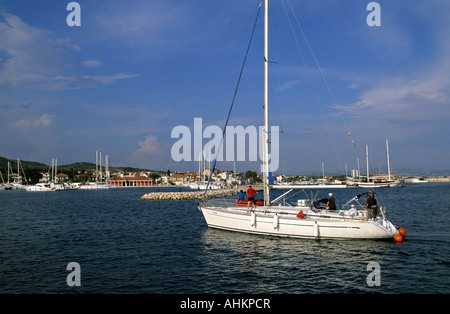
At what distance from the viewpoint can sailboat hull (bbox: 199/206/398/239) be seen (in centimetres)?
1784

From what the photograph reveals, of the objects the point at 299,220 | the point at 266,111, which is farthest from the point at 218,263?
the point at 266,111

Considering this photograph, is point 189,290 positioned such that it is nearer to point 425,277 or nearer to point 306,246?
point 306,246

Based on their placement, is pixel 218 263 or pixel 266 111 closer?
pixel 218 263

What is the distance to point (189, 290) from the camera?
1172 cm

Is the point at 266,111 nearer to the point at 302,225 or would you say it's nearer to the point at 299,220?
the point at 299,220

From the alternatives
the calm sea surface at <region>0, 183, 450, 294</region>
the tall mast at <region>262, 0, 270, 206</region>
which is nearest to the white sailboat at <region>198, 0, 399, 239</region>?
the tall mast at <region>262, 0, 270, 206</region>

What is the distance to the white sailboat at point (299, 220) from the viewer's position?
1792 cm

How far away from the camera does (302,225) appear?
18500 millimetres

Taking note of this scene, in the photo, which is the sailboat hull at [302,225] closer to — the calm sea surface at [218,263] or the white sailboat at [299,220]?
the white sailboat at [299,220]

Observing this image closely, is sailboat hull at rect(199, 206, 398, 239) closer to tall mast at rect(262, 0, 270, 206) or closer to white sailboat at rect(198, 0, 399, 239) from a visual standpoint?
white sailboat at rect(198, 0, 399, 239)

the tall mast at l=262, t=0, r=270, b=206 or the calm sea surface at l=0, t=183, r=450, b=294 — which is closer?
the calm sea surface at l=0, t=183, r=450, b=294

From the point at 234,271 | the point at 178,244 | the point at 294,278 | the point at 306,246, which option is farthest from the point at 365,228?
the point at 178,244

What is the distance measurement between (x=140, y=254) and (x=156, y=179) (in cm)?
17525

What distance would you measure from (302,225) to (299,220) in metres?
0.32
